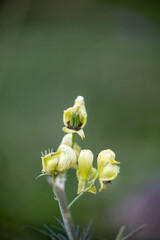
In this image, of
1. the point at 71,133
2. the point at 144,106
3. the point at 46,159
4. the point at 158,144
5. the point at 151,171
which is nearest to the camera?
the point at 46,159

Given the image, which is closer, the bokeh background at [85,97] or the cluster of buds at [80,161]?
the cluster of buds at [80,161]

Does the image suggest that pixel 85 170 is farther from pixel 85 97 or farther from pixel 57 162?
pixel 85 97

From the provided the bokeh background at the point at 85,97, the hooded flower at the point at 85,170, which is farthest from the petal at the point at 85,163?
the bokeh background at the point at 85,97

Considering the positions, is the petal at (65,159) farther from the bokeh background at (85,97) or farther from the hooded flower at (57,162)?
the bokeh background at (85,97)

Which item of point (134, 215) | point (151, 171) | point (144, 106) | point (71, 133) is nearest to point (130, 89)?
point (144, 106)

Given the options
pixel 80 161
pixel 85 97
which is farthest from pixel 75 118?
pixel 85 97

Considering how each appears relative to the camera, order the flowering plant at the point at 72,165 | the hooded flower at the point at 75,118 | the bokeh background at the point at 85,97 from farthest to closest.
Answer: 1. the bokeh background at the point at 85,97
2. the hooded flower at the point at 75,118
3. the flowering plant at the point at 72,165

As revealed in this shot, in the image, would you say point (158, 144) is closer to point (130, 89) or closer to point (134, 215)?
point (130, 89)

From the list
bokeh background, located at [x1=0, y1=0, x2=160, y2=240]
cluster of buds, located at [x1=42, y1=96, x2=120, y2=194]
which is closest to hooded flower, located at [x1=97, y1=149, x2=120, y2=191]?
cluster of buds, located at [x1=42, y1=96, x2=120, y2=194]
